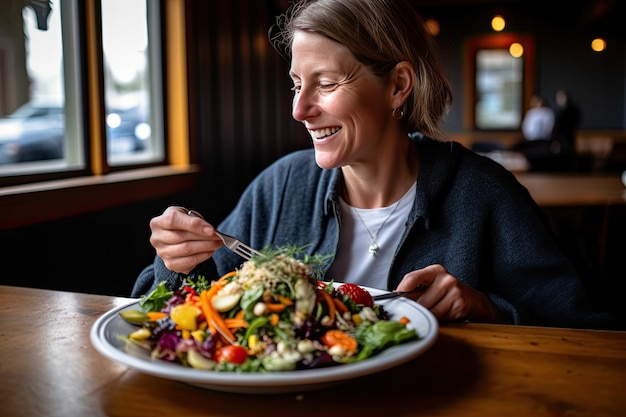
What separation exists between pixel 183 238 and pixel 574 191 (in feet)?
9.40

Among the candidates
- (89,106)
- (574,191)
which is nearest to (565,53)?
(574,191)

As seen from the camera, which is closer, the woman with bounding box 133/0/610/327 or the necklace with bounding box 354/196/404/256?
the woman with bounding box 133/0/610/327

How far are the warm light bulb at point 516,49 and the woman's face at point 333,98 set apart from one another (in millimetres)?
10611

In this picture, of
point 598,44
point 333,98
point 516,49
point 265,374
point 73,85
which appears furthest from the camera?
point 516,49

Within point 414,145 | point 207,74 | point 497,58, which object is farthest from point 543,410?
point 497,58

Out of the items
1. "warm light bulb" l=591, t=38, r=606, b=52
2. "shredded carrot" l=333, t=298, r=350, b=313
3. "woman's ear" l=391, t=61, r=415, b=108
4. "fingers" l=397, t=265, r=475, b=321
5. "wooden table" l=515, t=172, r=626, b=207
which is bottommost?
"wooden table" l=515, t=172, r=626, b=207

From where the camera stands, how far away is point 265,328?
840 millimetres

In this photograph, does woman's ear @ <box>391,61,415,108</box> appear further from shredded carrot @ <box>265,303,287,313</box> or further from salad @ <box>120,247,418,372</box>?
shredded carrot @ <box>265,303,287,313</box>

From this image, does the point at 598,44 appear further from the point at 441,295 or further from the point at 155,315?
the point at 155,315

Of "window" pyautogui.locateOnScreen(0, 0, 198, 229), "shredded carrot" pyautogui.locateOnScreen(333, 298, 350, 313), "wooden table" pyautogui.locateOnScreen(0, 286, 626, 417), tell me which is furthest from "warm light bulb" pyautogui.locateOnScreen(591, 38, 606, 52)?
"shredded carrot" pyautogui.locateOnScreen(333, 298, 350, 313)

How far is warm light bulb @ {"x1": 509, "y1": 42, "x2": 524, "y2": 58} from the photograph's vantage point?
1123 centimetres

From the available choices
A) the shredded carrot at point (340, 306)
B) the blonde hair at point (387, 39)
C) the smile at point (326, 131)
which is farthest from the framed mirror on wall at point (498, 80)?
the shredded carrot at point (340, 306)

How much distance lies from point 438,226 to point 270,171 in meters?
0.52

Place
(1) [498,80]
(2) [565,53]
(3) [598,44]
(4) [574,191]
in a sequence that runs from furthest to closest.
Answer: (1) [498,80] → (2) [565,53] → (3) [598,44] → (4) [574,191]
